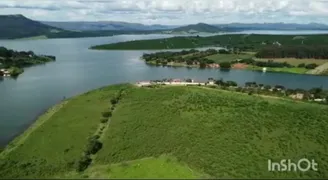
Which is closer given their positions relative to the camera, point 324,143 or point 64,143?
point 324,143

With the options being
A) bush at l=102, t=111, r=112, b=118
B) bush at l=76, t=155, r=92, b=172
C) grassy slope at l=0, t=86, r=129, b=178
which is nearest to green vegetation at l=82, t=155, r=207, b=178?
bush at l=76, t=155, r=92, b=172

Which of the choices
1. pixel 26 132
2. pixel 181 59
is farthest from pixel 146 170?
pixel 181 59

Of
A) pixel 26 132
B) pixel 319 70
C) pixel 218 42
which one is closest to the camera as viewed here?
pixel 26 132

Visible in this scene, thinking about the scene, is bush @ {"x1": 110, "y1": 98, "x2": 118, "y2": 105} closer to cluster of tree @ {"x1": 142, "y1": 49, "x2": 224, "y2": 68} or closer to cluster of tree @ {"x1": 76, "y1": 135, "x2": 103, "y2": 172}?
cluster of tree @ {"x1": 76, "y1": 135, "x2": 103, "y2": 172}

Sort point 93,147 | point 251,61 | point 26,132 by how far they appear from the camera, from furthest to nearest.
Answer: point 251,61
point 26,132
point 93,147

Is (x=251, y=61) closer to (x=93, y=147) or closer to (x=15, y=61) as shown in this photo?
(x=15, y=61)

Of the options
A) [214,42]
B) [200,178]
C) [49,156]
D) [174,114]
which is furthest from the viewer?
[214,42]

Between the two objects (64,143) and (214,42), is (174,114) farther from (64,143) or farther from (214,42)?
(214,42)

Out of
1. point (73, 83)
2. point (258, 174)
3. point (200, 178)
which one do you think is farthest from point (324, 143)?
point (73, 83)
